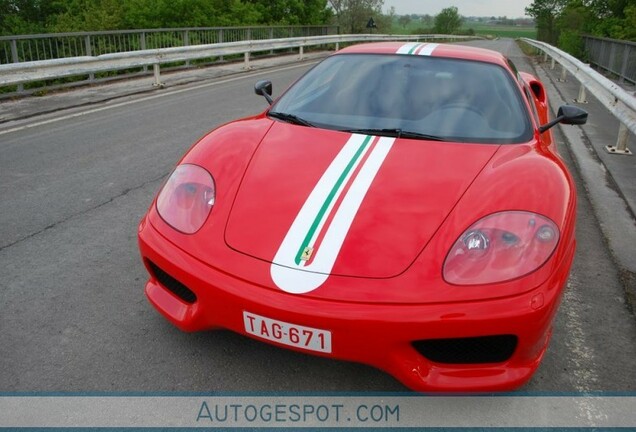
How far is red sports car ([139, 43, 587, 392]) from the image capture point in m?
1.92

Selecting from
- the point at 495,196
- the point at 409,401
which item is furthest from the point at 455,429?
the point at 495,196

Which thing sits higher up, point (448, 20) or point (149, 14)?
point (448, 20)

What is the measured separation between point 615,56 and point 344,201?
16577mm

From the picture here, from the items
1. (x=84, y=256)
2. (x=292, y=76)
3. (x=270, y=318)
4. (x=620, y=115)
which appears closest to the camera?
(x=270, y=318)

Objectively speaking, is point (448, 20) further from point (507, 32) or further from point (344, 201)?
point (344, 201)

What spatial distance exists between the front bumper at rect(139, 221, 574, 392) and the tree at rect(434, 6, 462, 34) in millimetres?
105438

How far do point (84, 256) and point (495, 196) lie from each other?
2.51 metres

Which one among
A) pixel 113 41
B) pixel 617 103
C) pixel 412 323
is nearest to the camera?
pixel 412 323

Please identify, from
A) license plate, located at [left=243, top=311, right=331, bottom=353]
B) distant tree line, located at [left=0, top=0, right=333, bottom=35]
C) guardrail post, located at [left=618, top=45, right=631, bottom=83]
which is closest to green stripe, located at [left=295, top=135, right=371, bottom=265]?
license plate, located at [left=243, top=311, right=331, bottom=353]

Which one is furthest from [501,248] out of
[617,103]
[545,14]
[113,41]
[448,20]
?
[448,20]

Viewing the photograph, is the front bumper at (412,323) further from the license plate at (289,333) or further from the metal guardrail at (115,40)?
the metal guardrail at (115,40)

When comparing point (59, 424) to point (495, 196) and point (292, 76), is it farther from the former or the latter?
point (292, 76)

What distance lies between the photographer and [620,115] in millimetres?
5406

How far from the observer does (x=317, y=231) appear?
2.18 meters
